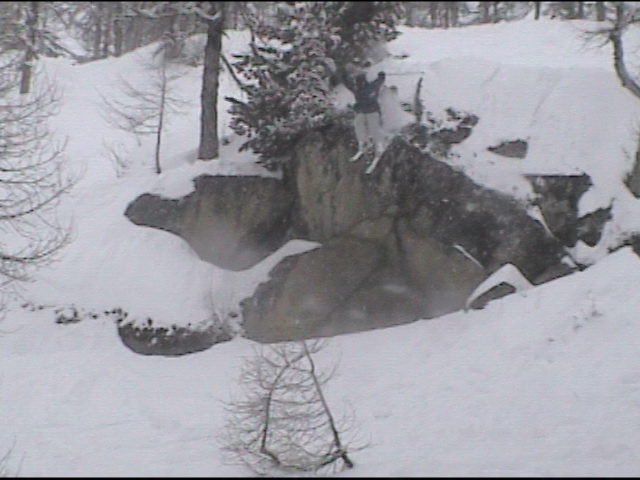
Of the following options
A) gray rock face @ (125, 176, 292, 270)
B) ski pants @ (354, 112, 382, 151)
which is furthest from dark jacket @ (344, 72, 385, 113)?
gray rock face @ (125, 176, 292, 270)

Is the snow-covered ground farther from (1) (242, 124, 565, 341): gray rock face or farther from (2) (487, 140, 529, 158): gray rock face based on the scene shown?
(1) (242, 124, 565, 341): gray rock face

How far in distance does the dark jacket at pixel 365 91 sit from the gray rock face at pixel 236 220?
3271 mm

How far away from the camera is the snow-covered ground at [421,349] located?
9.21 meters

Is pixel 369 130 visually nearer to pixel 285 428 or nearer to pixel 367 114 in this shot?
pixel 367 114

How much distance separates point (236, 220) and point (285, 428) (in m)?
7.00

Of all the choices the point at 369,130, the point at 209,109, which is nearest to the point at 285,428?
the point at 369,130

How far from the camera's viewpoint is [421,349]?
12703 mm

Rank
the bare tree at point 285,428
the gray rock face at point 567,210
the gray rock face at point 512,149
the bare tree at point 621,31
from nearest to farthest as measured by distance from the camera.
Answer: the bare tree at point 285,428 < the bare tree at point 621,31 < the gray rock face at point 567,210 < the gray rock face at point 512,149

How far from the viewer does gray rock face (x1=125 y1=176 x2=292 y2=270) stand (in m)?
15.1

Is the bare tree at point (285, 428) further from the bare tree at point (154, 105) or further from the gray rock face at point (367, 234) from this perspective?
the bare tree at point (154, 105)

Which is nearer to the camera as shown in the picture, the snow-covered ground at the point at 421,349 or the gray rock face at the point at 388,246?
the snow-covered ground at the point at 421,349

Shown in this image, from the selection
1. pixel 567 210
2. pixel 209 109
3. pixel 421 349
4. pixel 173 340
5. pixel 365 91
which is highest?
pixel 365 91

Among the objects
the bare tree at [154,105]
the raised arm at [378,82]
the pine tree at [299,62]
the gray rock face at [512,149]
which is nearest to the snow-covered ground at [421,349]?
the gray rock face at [512,149]

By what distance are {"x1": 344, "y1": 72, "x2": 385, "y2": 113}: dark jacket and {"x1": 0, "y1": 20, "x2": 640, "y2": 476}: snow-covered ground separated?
53.7 inches
